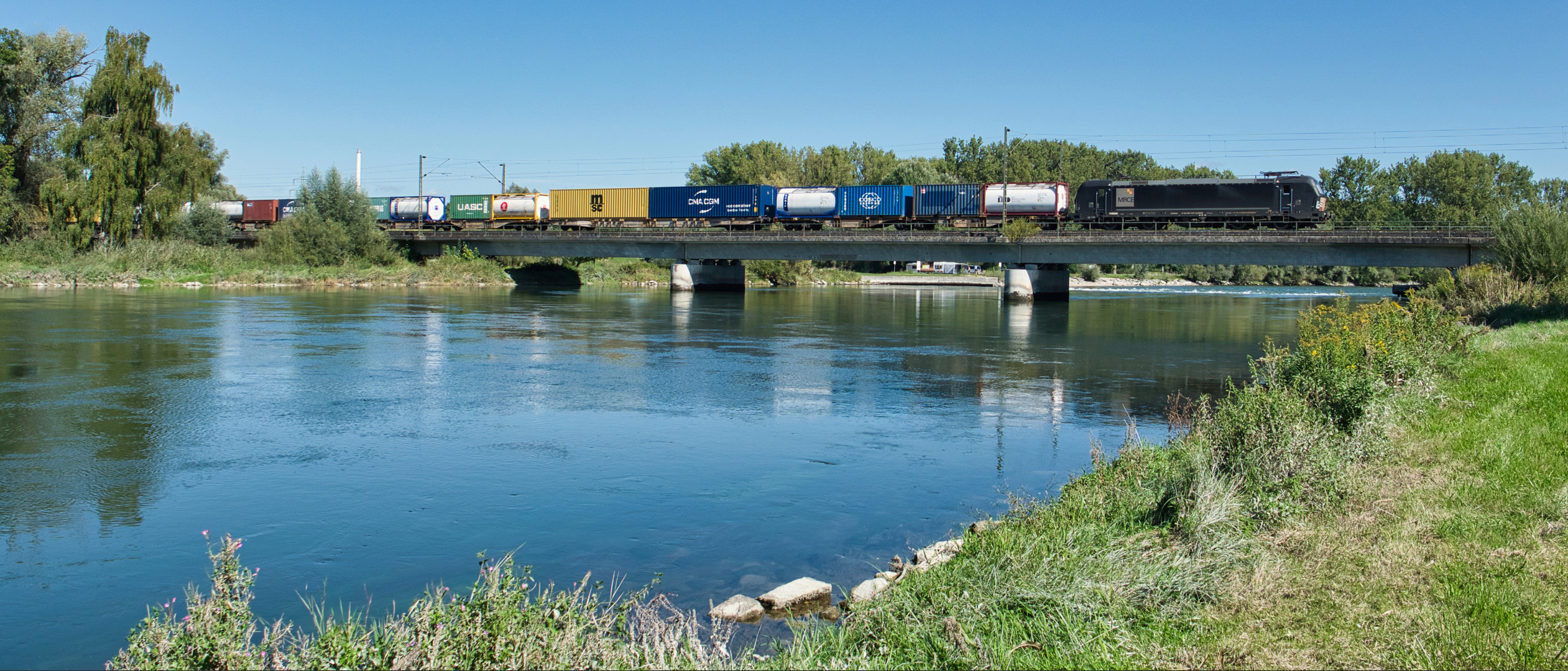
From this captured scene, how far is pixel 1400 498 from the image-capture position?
25.8ft

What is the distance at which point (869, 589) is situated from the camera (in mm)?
7238

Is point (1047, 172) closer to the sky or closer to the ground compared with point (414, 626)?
closer to the sky

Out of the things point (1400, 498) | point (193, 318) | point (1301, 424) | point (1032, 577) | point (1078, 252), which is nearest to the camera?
point (1032, 577)

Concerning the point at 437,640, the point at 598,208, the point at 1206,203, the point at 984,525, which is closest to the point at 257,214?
the point at 598,208

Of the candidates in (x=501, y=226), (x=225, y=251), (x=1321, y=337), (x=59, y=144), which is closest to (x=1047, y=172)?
(x=501, y=226)

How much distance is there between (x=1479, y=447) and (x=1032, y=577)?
5.71 m

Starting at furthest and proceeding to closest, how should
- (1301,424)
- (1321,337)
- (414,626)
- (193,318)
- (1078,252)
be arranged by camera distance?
(1078,252), (193,318), (1321,337), (1301,424), (414,626)

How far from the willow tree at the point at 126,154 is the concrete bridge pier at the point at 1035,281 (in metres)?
48.4

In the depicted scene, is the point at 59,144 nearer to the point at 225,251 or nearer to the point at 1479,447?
the point at 225,251

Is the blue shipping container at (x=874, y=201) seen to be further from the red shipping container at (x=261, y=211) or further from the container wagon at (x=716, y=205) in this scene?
the red shipping container at (x=261, y=211)

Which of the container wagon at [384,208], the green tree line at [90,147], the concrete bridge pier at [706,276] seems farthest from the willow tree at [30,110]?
the concrete bridge pier at [706,276]

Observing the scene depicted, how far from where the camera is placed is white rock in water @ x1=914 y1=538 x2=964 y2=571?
7645mm

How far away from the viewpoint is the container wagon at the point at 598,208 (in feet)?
Answer: 218

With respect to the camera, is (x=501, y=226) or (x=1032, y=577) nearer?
(x=1032, y=577)
